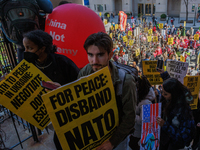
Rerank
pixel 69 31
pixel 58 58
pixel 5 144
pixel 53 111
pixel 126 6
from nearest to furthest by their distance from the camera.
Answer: pixel 53 111 → pixel 58 58 → pixel 5 144 → pixel 69 31 → pixel 126 6

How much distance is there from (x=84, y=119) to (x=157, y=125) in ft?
5.07

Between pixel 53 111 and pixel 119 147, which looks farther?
pixel 119 147

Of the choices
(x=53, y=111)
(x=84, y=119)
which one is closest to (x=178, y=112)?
(x=84, y=119)

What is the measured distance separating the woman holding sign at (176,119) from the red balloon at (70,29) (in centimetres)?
191

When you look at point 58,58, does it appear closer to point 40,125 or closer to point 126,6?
point 40,125

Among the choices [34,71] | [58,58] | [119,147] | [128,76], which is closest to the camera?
[128,76]

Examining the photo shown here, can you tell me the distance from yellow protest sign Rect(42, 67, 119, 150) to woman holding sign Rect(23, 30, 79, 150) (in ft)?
3.54

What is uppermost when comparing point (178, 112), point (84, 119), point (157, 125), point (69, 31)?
point (69, 31)

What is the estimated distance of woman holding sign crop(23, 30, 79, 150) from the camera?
7.79 ft

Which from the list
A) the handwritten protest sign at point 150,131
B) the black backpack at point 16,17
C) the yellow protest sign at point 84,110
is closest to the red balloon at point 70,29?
the black backpack at point 16,17

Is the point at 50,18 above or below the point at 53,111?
above

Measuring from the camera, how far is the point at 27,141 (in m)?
2.97

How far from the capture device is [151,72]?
4.38 meters

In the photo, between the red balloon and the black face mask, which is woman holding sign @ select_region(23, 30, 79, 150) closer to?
the black face mask
